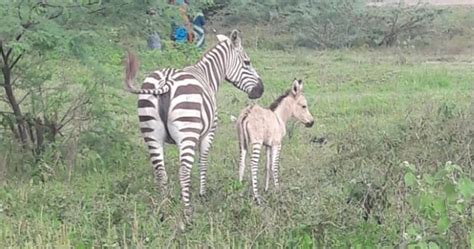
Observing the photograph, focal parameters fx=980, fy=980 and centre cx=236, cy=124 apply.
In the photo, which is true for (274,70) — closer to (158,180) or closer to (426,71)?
(426,71)

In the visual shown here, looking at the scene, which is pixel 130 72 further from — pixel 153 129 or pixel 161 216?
pixel 161 216

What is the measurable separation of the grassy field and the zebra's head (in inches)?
32.9

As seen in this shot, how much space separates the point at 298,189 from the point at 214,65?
2.18 meters

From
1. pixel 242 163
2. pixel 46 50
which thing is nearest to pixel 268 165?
pixel 242 163

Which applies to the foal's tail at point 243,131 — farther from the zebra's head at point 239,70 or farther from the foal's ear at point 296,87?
the zebra's head at point 239,70

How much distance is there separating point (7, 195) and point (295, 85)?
9.91ft

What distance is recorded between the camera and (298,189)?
8000 millimetres

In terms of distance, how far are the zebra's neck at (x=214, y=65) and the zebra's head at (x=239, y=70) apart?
83 mm

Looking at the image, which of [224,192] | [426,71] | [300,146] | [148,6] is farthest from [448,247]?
[426,71]

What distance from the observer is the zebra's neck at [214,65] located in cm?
959

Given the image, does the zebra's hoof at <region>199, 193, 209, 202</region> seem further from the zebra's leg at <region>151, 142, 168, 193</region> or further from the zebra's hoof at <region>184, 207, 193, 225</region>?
the zebra's hoof at <region>184, 207, 193, 225</region>

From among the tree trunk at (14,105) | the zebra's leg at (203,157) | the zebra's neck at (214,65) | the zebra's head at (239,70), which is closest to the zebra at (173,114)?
the zebra's leg at (203,157)

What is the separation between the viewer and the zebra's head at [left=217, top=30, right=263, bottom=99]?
32.8 feet

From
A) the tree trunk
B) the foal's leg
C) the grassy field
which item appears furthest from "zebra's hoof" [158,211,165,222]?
the tree trunk
